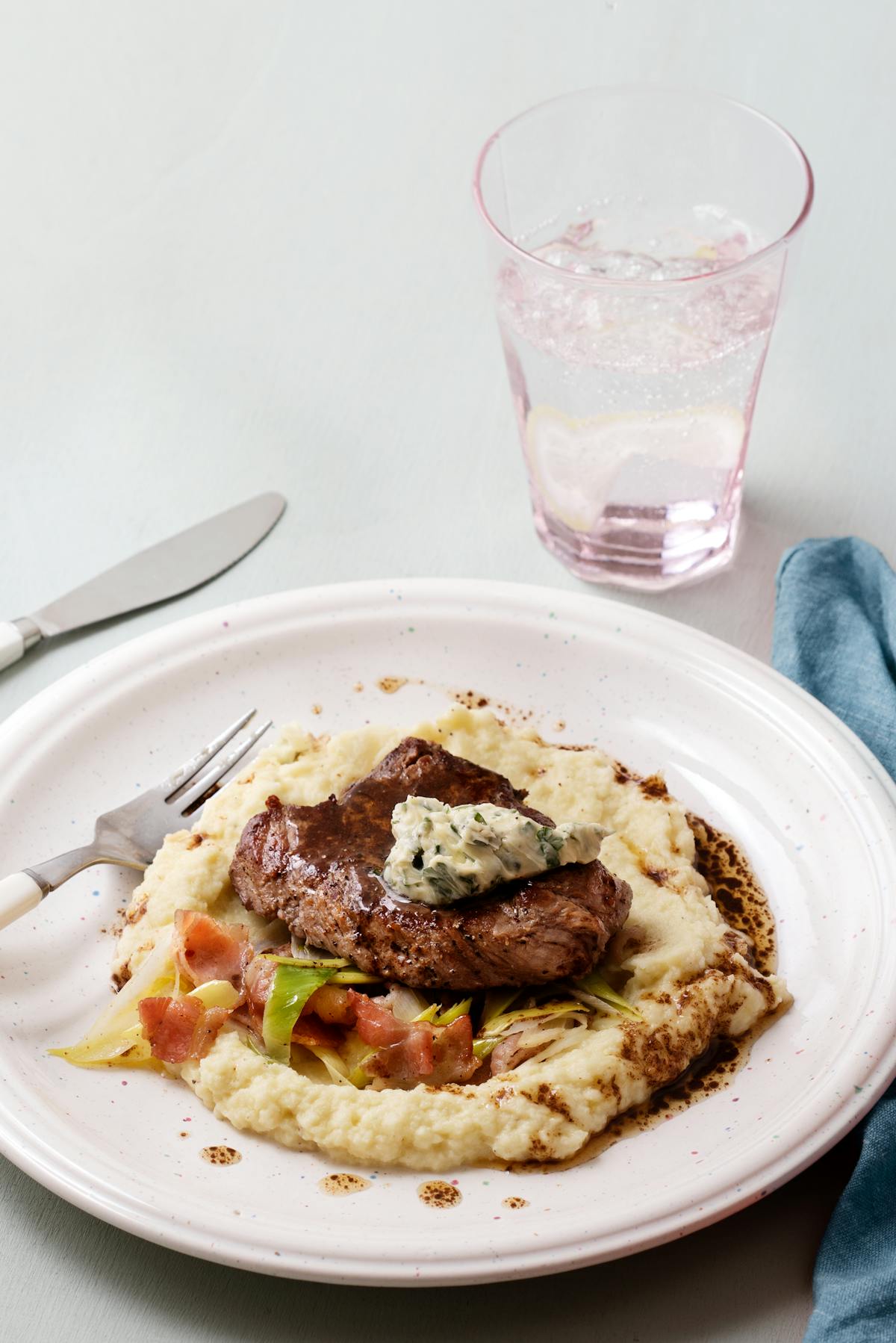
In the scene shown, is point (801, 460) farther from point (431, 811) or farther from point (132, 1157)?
point (132, 1157)

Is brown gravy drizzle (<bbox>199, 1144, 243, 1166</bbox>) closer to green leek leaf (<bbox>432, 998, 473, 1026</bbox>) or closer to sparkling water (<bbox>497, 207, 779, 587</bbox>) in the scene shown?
green leek leaf (<bbox>432, 998, 473, 1026</bbox>)

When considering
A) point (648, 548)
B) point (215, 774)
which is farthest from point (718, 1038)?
point (648, 548)

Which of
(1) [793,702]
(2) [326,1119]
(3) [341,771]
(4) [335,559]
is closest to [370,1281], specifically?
(2) [326,1119]

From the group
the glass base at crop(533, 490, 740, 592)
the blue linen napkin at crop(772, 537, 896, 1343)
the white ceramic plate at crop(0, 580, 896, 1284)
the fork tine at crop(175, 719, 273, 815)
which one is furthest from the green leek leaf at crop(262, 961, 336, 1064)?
the glass base at crop(533, 490, 740, 592)

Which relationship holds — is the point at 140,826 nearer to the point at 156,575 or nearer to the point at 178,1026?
the point at 178,1026

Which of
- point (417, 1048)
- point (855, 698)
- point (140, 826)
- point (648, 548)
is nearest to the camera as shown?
point (417, 1048)

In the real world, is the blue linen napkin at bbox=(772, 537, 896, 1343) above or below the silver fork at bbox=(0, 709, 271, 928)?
below
